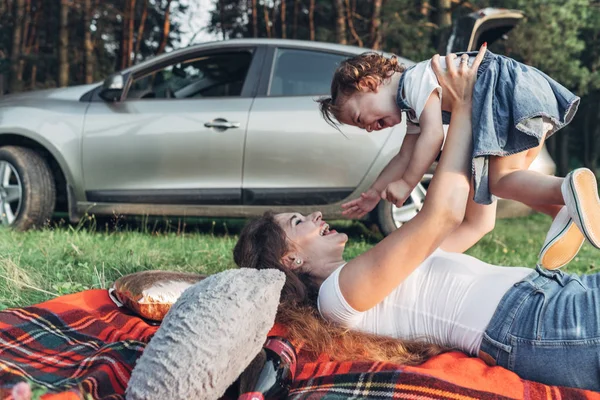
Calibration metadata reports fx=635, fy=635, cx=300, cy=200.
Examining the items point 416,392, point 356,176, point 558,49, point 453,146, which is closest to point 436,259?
point 453,146

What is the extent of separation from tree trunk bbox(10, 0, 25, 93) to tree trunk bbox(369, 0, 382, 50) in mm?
6661

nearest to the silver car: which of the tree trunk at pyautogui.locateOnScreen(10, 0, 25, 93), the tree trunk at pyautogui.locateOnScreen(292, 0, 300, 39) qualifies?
the tree trunk at pyautogui.locateOnScreen(10, 0, 25, 93)

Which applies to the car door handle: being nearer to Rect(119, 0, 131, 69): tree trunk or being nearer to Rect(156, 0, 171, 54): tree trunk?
Rect(119, 0, 131, 69): tree trunk

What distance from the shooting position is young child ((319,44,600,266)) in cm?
240

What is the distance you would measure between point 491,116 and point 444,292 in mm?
698

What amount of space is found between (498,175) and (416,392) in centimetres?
99

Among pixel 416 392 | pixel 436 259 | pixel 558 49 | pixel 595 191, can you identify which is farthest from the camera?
pixel 558 49

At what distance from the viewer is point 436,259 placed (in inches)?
94.0

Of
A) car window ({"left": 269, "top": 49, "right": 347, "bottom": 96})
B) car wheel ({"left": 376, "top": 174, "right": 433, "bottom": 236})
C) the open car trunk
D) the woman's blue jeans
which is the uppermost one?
the open car trunk

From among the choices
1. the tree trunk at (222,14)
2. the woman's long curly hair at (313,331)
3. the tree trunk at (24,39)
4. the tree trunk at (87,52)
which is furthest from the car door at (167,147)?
the tree trunk at (222,14)

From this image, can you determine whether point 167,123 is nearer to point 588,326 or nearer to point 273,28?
point 588,326

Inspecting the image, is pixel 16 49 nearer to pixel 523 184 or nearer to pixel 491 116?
pixel 491 116

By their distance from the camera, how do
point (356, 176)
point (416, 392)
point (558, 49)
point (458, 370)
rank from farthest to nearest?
point (558, 49)
point (356, 176)
point (458, 370)
point (416, 392)

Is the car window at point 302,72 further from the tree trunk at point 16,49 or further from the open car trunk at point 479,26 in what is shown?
the tree trunk at point 16,49
